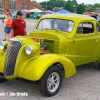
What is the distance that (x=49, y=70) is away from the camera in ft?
13.3

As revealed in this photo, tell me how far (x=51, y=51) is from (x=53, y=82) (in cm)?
101

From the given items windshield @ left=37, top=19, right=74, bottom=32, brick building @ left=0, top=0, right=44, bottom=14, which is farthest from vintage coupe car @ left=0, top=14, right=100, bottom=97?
brick building @ left=0, top=0, right=44, bottom=14

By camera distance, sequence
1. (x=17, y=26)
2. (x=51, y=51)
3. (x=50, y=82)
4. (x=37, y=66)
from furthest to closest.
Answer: (x=17, y=26)
(x=51, y=51)
(x=50, y=82)
(x=37, y=66)

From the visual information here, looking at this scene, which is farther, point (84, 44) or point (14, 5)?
point (14, 5)

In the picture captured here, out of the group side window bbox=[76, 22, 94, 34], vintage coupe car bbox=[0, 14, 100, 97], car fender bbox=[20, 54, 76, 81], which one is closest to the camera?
car fender bbox=[20, 54, 76, 81]

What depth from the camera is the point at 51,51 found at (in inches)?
195

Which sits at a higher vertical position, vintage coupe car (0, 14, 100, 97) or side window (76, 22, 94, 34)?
side window (76, 22, 94, 34)

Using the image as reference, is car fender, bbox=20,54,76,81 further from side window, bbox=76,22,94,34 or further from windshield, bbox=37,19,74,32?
side window, bbox=76,22,94,34

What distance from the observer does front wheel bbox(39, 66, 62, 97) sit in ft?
13.0

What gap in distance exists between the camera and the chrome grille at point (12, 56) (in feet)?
13.3

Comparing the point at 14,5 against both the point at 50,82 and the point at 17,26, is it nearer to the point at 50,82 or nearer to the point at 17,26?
the point at 17,26

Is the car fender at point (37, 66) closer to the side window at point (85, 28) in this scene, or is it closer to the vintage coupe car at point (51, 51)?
the vintage coupe car at point (51, 51)

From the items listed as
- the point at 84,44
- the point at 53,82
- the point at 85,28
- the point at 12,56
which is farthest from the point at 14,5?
the point at 53,82

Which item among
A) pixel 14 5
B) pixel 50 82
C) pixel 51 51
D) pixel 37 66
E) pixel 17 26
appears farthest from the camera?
pixel 14 5
